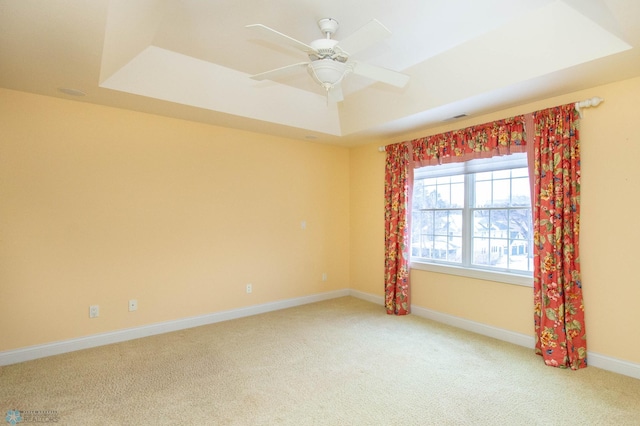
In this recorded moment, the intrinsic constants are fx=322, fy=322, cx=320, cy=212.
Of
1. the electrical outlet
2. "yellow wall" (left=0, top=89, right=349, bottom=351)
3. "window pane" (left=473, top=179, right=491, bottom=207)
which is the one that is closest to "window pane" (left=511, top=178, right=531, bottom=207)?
"window pane" (left=473, top=179, right=491, bottom=207)

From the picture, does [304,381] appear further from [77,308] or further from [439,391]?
[77,308]

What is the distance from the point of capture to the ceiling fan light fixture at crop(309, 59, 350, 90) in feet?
6.89

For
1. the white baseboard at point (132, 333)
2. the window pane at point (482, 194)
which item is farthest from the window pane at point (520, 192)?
the white baseboard at point (132, 333)

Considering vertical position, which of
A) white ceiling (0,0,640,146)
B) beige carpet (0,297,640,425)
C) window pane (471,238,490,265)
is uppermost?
white ceiling (0,0,640,146)

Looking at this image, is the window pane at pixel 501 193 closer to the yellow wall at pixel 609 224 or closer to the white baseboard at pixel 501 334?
the yellow wall at pixel 609 224

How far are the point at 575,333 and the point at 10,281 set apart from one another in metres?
5.00

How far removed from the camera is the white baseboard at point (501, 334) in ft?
8.63

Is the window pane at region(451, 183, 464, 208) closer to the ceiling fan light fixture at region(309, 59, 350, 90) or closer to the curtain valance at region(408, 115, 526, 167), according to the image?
the curtain valance at region(408, 115, 526, 167)

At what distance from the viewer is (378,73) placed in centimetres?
228

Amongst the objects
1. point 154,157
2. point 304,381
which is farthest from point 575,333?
point 154,157

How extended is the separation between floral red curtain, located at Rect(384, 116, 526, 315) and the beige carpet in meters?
0.84

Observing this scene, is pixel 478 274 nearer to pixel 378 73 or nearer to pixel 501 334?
pixel 501 334

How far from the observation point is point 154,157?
140 inches

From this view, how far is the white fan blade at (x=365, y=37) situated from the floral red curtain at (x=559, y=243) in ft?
7.04
